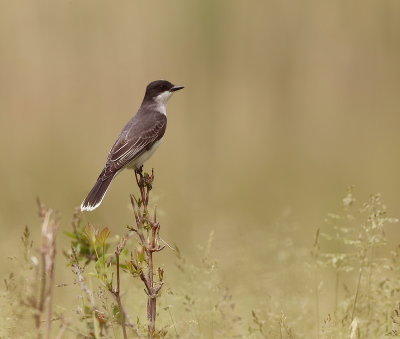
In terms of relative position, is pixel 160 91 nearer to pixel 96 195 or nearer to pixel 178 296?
pixel 96 195

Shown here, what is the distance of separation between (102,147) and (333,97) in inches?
173

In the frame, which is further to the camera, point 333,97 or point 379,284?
point 333,97

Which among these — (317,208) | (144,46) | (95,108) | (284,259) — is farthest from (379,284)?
(144,46)

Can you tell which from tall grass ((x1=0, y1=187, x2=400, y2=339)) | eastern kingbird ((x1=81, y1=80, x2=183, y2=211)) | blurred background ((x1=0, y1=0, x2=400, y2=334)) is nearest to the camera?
tall grass ((x1=0, y1=187, x2=400, y2=339))

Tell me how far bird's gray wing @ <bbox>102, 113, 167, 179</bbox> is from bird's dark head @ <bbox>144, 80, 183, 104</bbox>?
0.53 meters

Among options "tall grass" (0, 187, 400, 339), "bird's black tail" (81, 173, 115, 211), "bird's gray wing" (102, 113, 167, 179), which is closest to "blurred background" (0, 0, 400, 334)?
"bird's gray wing" (102, 113, 167, 179)

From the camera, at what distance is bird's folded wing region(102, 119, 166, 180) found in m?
6.44

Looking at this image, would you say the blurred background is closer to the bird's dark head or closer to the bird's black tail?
the bird's dark head

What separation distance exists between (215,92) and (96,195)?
921cm

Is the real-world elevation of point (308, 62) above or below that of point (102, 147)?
above

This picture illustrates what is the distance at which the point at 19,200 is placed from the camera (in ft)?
27.3

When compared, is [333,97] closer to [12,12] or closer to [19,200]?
[12,12]

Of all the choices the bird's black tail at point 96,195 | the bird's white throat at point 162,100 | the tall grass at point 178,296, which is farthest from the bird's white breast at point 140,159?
the tall grass at point 178,296

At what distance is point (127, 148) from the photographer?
6.57 meters
